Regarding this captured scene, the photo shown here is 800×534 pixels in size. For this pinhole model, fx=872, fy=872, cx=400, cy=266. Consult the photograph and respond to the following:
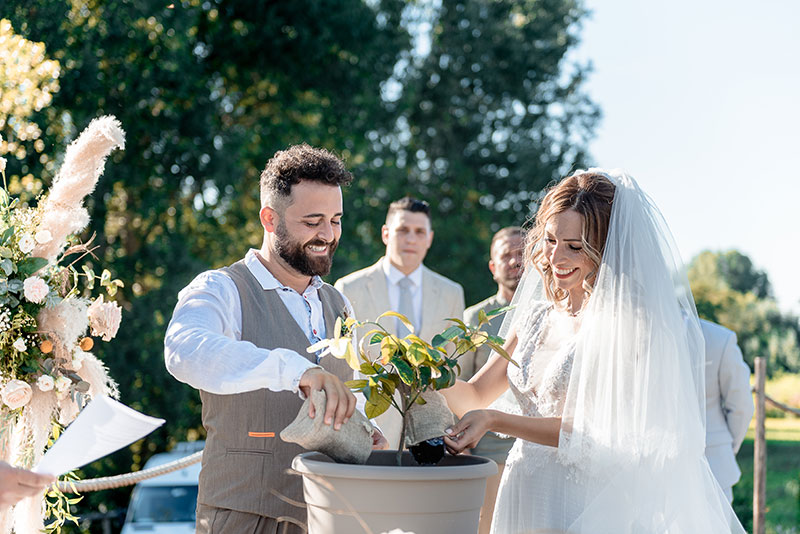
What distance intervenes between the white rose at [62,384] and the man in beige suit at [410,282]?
280 centimetres

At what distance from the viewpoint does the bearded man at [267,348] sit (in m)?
1.84

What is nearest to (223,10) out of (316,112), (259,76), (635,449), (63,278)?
(259,76)

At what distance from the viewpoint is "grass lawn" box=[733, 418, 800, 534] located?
9141 millimetres

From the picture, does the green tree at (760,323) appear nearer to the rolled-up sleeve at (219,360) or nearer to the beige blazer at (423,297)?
the beige blazer at (423,297)

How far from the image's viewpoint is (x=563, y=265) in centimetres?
243

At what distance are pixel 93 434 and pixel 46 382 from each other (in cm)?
83

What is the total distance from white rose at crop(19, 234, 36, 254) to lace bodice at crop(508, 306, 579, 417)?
140 cm

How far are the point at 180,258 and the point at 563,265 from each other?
9183 mm

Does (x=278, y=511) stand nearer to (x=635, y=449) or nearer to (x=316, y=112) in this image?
(x=635, y=449)

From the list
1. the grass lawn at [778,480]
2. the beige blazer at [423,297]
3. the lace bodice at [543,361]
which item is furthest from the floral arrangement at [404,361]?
the grass lawn at [778,480]

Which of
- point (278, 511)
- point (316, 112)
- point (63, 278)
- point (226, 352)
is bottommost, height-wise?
point (278, 511)

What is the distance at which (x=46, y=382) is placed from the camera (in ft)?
7.63

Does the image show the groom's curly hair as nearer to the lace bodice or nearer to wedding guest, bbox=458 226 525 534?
the lace bodice

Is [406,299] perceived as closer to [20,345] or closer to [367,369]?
[20,345]
